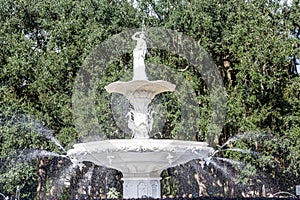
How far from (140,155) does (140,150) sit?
31 centimetres

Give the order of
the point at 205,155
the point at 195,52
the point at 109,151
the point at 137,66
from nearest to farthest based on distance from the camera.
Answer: the point at 109,151 → the point at 205,155 → the point at 137,66 → the point at 195,52

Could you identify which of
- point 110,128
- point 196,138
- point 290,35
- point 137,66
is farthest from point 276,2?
point 137,66

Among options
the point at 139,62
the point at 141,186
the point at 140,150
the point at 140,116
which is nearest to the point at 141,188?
the point at 141,186

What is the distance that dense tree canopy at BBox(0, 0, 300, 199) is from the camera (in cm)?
1722

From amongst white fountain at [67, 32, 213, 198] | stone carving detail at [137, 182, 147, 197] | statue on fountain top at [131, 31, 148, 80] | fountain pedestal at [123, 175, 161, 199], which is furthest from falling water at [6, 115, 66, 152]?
stone carving detail at [137, 182, 147, 197]

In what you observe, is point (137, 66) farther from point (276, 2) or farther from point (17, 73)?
point (276, 2)

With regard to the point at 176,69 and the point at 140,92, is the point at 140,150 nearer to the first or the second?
the point at 140,92

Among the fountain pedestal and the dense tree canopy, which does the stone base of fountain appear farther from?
the dense tree canopy

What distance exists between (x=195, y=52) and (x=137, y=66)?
279 inches

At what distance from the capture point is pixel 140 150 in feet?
32.3

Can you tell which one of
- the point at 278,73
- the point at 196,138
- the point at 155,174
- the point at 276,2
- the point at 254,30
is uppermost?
the point at 276,2

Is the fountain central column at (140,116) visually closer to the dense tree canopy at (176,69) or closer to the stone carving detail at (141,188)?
the stone carving detail at (141,188)

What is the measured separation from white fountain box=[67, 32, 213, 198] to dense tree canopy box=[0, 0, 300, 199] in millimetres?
5857

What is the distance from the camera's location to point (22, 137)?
56.6ft
